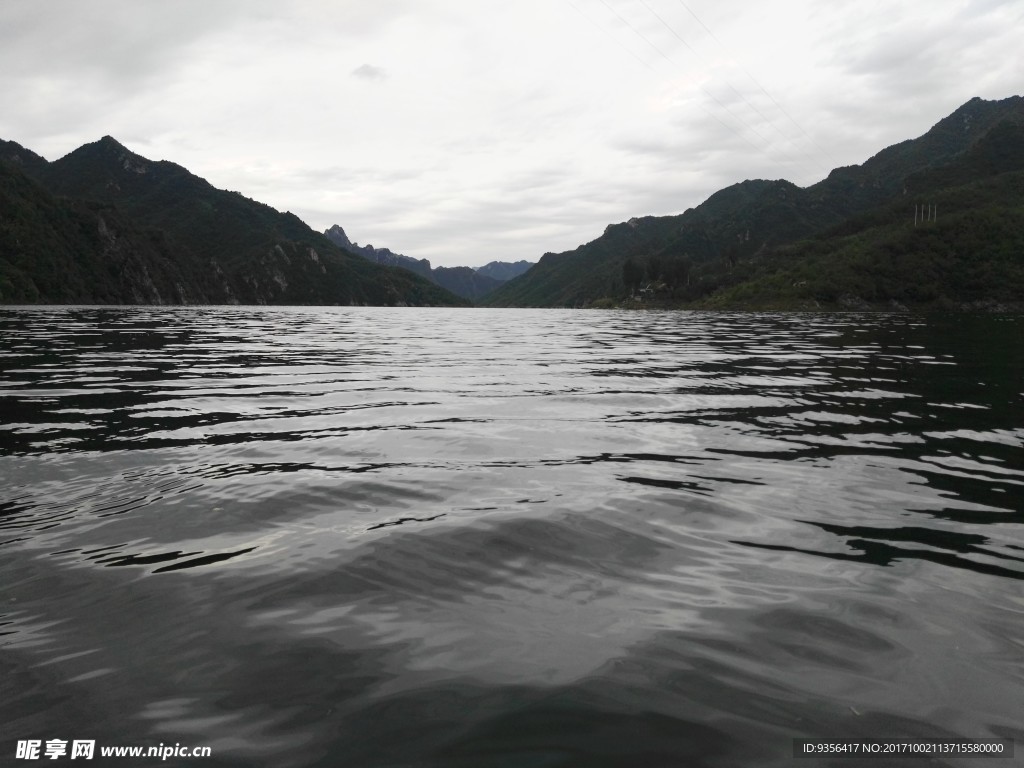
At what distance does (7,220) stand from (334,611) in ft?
609

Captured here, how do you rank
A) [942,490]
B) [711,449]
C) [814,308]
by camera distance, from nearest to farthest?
[942,490] < [711,449] < [814,308]

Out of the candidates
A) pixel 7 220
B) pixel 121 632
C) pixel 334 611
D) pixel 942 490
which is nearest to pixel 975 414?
pixel 942 490

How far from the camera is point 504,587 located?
185 inches

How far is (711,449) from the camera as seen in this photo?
9.73 metres

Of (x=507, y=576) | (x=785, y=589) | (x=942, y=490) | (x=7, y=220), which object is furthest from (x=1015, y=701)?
(x=7, y=220)

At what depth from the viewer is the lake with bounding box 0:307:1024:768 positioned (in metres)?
3.01

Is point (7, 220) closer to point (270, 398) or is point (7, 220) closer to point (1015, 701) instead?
point (270, 398)

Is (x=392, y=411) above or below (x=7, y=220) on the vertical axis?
below

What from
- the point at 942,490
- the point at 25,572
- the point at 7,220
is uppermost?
the point at 7,220

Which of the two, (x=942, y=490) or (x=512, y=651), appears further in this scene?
(x=942, y=490)

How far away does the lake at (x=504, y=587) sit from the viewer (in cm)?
301

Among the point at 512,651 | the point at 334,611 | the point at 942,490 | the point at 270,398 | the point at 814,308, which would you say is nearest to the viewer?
the point at 512,651

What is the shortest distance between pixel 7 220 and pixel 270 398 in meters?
175

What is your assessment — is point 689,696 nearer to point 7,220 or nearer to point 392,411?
point 392,411
